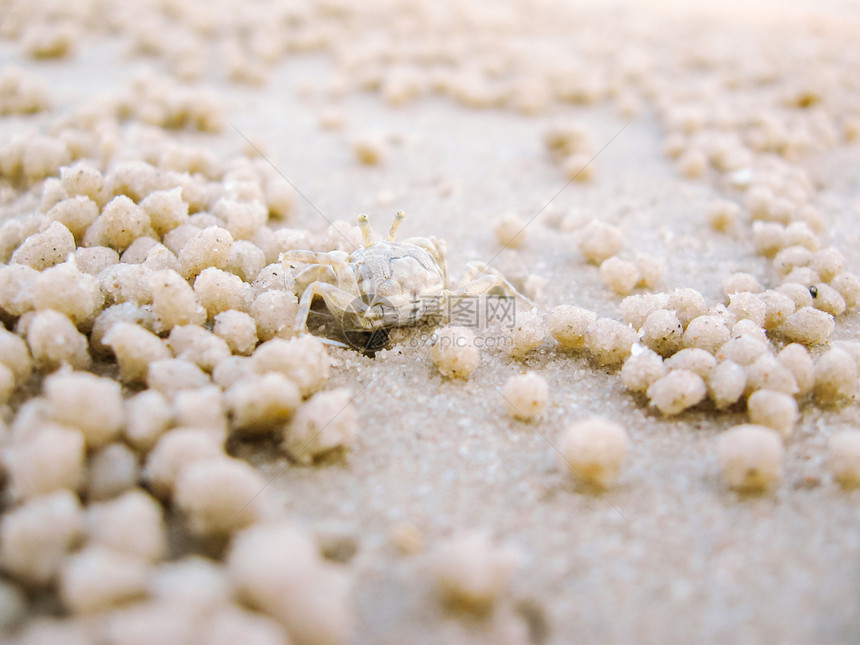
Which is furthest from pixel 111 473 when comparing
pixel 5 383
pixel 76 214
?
pixel 76 214

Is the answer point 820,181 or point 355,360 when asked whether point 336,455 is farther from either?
point 820,181

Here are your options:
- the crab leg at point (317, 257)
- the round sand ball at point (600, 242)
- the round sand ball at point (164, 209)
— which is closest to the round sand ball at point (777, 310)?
the round sand ball at point (600, 242)

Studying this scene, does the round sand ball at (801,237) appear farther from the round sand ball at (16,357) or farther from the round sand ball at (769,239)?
the round sand ball at (16,357)

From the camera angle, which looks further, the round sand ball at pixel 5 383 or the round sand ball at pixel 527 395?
the round sand ball at pixel 527 395

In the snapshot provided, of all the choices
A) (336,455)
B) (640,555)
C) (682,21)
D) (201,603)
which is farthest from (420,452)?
(682,21)

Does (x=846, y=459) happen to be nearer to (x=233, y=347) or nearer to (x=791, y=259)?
(x=791, y=259)

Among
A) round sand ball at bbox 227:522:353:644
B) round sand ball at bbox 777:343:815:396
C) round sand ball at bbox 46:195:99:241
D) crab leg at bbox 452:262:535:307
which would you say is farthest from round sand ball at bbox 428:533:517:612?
round sand ball at bbox 46:195:99:241
